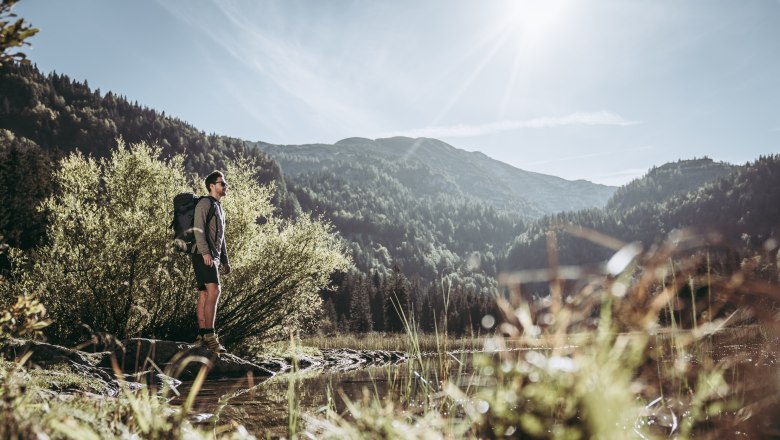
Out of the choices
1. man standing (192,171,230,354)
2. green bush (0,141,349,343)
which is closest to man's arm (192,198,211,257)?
man standing (192,171,230,354)

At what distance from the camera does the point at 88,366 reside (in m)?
8.27

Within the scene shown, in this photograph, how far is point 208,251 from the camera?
783 cm

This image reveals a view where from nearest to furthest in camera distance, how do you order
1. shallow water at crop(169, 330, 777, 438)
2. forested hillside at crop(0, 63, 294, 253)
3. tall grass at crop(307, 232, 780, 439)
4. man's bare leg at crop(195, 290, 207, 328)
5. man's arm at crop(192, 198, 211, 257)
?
tall grass at crop(307, 232, 780, 439)
shallow water at crop(169, 330, 777, 438)
man's arm at crop(192, 198, 211, 257)
man's bare leg at crop(195, 290, 207, 328)
forested hillside at crop(0, 63, 294, 253)

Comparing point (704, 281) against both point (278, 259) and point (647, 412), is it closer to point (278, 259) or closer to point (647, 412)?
point (647, 412)

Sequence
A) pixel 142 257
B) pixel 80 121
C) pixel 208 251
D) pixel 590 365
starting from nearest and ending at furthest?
1. pixel 590 365
2. pixel 208 251
3. pixel 142 257
4. pixel 80 121

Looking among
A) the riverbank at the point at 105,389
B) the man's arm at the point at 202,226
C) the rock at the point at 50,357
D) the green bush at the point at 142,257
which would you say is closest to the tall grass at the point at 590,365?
the riverbank at the point at 105,389

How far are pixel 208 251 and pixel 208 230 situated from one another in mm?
335

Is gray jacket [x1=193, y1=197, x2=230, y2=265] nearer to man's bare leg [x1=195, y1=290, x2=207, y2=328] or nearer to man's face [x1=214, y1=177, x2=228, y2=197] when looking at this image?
man's face [x1=214, y1=177, x2=228, y2=197]

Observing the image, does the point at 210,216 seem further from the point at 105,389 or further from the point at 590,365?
the point at 590,365

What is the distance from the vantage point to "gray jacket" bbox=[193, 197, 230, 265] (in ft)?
25.5

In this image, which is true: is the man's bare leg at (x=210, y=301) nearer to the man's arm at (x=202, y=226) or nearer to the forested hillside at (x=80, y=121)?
the man's arm at (x=202, y=226)

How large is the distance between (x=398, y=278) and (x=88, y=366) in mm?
68929

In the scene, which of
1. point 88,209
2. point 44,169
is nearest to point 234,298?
point 88,209

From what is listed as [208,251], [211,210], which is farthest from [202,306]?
[211,210]
